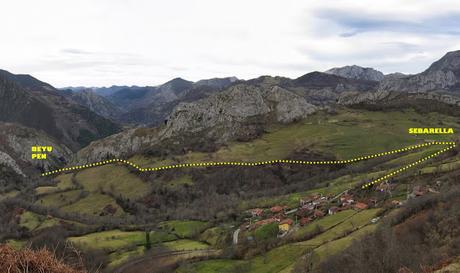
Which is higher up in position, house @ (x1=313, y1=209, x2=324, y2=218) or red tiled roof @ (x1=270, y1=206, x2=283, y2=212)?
house @ (x1=313, y1=209, x2=324, y2=218)

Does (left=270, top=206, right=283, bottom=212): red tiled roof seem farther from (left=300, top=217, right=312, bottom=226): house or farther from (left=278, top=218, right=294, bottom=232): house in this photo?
(left=300, top=217, right=312, bottom=226): house

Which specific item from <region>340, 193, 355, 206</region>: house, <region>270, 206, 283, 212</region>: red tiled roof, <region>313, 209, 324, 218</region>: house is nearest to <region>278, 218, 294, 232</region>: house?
<region>313, 209, 324, 218</region>: house

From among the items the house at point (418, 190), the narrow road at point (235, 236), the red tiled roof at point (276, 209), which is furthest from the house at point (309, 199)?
the house at point (418, 190)

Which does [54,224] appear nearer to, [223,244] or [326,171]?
[223,244]

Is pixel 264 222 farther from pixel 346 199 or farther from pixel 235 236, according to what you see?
pixel 346 199

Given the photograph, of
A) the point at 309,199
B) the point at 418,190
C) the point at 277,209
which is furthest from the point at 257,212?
the point at 418,190

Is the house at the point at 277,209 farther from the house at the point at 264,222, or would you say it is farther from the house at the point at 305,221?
the house at the point at 305,221

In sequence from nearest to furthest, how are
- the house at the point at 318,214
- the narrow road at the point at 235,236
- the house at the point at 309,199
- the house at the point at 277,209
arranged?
the house at the point at 318,214 → the narrow road at the point at 235,236 → the house at the point at 277,209 → the house at the point at 309,199
